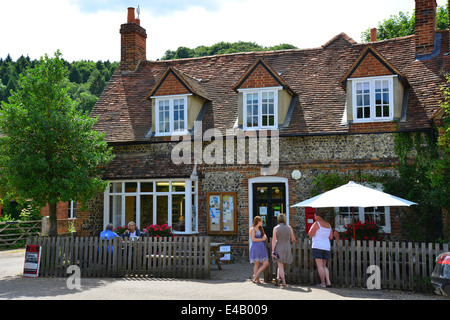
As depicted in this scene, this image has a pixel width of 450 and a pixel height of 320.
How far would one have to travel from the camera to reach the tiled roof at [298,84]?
16094mm

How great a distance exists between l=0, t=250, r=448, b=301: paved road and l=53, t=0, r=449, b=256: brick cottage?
4.50 m

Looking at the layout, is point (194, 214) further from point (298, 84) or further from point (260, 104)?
point (298, 84)

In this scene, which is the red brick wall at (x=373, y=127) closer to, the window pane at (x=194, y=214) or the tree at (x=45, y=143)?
the window pane at (x=194, y=214)

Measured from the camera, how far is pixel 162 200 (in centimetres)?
1755

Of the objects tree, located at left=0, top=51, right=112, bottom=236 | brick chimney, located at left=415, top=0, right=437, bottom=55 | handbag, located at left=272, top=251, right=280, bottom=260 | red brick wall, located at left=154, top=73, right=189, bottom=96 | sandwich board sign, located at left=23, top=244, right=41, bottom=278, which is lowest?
sandwich board sign, located at left=23, top=244, right=41, bottom=278

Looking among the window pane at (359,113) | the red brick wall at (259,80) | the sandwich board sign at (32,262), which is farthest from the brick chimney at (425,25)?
the sandwich board sign at (32,262)

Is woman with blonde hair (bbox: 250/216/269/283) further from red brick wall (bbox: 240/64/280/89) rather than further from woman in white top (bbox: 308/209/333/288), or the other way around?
red brick wall (bbox: 240/64/280/89)

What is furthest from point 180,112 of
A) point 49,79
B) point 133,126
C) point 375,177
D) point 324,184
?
point 375,177

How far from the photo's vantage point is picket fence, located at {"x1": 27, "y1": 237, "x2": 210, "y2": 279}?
40.5ft

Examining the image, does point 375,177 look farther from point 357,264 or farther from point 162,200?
point 162,200

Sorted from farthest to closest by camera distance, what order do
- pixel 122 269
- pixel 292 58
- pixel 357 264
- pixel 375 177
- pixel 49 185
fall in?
pixel 292 58 < pixel 375 177 < pixel 49 185 < pixel 122 269 < pixel 357 264

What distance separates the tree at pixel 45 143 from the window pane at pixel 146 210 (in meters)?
3.00

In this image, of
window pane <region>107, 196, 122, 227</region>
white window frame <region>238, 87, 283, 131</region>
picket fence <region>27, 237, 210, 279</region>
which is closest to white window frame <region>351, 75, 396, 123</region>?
white window frame <region>238, 87, 283, 131</region>

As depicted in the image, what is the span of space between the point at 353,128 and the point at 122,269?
9.00 metres
